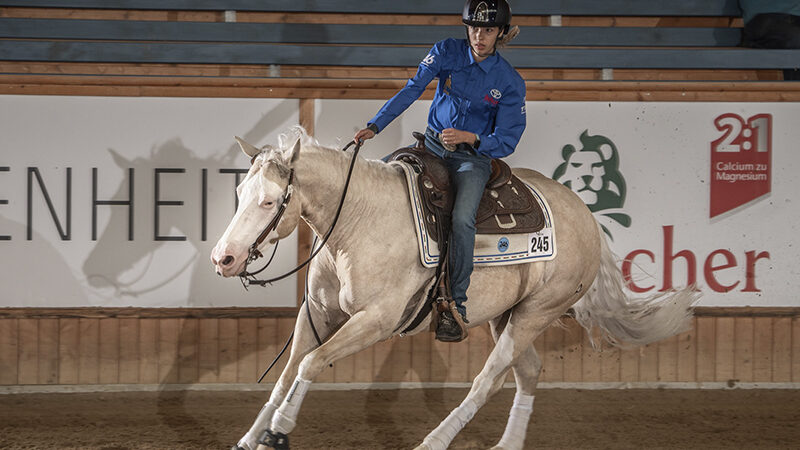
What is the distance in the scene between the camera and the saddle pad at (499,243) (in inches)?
160

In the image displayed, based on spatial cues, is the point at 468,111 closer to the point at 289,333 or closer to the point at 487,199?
the point at 487,199

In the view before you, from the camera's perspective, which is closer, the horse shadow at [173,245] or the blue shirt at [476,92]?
the blue shirt at [476,92]

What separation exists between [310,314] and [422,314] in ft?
1.92

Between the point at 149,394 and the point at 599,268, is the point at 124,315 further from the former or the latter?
the point at 599,268

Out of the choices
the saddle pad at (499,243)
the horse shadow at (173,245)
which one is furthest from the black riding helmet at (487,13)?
the horse shadow at (173,245)

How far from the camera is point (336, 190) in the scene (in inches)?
154

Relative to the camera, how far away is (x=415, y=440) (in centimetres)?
489

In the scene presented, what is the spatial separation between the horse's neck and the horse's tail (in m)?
1.62

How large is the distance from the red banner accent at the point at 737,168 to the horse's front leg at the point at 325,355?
3245 mm

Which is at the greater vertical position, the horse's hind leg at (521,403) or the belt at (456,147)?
the belt at (456,147)

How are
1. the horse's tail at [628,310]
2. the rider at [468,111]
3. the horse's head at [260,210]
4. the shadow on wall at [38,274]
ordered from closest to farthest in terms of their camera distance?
the horse's head at [260,210] < the rider at [468,111] < the horse's tail at [628,310] < the shadow on wall at [38,274]

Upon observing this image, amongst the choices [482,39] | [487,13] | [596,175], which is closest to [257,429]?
[482,39]

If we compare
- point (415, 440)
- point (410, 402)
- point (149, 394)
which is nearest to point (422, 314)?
point (415, 440)

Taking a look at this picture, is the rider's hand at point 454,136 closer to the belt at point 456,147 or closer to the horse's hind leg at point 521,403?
the belt at point 456,147
